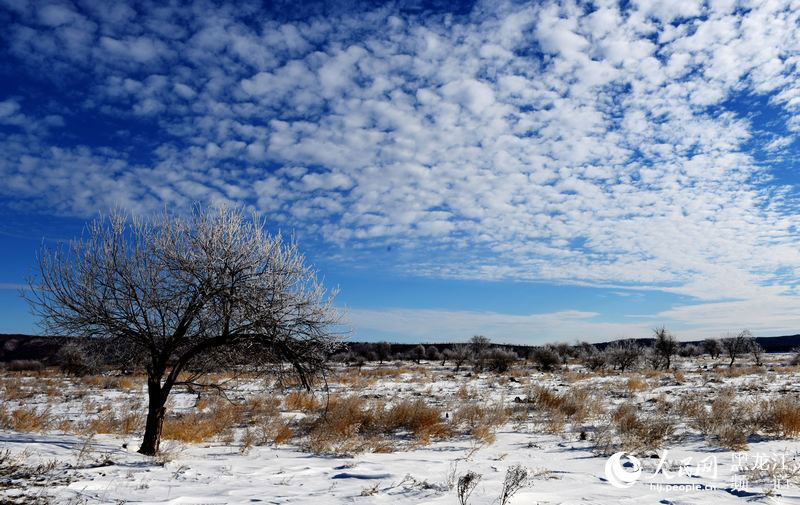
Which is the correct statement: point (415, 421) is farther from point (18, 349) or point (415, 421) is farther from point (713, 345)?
point (18, 349)

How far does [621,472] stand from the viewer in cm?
695

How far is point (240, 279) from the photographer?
8195 mm

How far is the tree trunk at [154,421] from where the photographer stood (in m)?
8.07

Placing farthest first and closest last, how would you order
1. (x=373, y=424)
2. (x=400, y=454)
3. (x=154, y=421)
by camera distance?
(x=373, y=424) < (x=400, y=454) < (x=154, y=421)

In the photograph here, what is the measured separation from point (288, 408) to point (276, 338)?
25.4ft

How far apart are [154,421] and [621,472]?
758cm

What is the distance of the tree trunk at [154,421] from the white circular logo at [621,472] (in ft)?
23.4

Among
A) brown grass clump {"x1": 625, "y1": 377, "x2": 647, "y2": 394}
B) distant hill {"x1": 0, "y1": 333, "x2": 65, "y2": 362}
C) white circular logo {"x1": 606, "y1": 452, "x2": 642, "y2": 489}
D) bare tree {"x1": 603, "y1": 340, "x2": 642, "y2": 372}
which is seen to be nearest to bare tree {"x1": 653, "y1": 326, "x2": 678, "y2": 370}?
bare tree {"x1": 603, "y1": 340, "x2": 642, "y2": 372}

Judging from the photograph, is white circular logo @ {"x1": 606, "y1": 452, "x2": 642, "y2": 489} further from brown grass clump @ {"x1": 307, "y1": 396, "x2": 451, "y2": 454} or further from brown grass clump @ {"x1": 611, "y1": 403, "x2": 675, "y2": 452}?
brown grass clump @ {"x1": 307, "y1": 396, "x2": 451, "y2": 454}

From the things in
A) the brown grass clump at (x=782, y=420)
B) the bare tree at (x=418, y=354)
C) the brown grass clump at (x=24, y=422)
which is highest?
the brown grass clump at (x=782, y=420)

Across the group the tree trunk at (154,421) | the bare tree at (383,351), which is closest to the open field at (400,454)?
the tree trunk at (154,421)

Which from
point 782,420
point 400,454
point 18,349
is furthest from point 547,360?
point 18,349

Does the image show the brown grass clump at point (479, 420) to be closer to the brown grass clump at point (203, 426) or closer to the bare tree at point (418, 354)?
the brown grass clump at point (203, 426)

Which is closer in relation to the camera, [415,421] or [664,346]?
[415,421]
